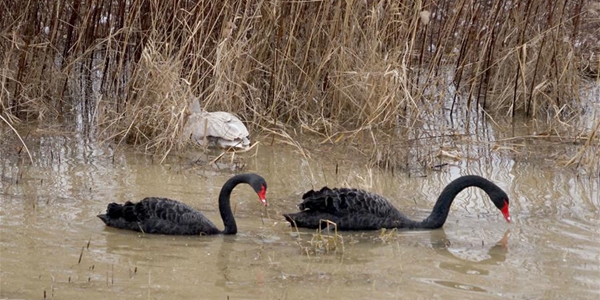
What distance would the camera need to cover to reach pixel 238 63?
926 cm

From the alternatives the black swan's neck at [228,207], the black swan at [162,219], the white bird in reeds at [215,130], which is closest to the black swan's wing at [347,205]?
the black swan's neck at [228,207]

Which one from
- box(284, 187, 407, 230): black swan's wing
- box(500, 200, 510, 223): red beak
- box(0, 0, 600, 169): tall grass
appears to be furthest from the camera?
box(0, 0, 600, 169): tall grass

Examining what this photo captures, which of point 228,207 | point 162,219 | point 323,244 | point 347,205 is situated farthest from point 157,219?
point 347,205

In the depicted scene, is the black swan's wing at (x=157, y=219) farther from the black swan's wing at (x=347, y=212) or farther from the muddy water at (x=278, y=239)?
the black swan's wing at (x=347, y=212)

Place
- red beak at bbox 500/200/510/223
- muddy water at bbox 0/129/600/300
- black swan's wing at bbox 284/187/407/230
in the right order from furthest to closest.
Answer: red beak at bbox 500/200/510/223 → black swan's wing at bbox 284/187/407/230 → muddy water at bbox 0/129/600/300

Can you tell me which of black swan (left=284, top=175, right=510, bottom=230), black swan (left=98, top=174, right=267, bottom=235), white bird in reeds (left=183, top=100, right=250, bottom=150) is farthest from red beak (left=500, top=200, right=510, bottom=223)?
white bird in reeds (left=183, top=100, right=250, bottom=150)

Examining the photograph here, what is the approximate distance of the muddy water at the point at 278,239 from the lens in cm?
564

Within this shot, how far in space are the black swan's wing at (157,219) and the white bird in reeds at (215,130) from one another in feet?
6.78

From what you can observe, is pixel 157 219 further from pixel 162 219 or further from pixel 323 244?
pixel 323 244

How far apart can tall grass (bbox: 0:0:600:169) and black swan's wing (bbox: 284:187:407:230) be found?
1.65 metres

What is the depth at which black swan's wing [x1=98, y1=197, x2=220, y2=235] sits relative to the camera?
6.61 meters

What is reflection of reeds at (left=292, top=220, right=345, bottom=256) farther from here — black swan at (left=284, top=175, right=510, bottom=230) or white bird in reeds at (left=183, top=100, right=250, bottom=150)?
white bird in reeds at (left=183, top=100, right=250, bottom=150)

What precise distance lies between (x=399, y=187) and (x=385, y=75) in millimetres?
1237

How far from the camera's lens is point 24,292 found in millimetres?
5289
